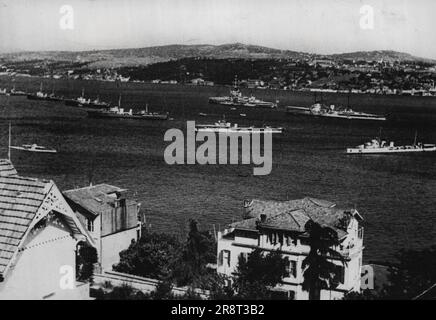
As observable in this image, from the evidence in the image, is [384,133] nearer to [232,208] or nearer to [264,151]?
[264,151]

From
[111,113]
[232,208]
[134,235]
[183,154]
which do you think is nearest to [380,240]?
[232,208]

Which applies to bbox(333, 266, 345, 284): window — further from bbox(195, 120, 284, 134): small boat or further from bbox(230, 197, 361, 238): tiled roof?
bbox(195, 120, 284, 134): small boat

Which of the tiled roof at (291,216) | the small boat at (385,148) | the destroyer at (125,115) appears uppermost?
the tiled roof at (291,216)

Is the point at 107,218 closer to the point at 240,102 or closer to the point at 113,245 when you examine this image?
the point at 113,245

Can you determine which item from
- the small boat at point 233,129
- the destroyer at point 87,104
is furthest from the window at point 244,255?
the destroyer at point 87,104

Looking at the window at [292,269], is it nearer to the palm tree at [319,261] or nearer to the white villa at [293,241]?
the white villa at [293,241]
